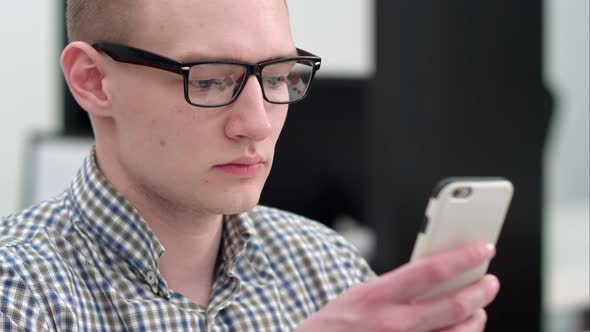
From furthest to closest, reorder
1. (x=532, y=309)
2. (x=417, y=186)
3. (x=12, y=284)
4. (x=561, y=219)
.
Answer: (x=561, y=219)
(x=532, y=309)
(x=417, y=186)
(x=12, y=284)

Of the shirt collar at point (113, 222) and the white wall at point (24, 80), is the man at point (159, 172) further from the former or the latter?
the white wall at point (24, 80)

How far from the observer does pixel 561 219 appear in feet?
10.7

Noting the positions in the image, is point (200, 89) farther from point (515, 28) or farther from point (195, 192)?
point (515, 28)

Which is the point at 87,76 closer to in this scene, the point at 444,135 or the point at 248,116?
the point at 248,116

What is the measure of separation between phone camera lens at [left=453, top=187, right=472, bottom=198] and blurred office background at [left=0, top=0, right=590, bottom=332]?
1.52m

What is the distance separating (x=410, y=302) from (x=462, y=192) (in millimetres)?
143

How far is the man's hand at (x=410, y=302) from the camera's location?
0.86m

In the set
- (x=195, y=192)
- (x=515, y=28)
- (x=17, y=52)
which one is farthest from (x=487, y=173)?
(x=17, y=52)

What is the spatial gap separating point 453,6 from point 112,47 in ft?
5.60

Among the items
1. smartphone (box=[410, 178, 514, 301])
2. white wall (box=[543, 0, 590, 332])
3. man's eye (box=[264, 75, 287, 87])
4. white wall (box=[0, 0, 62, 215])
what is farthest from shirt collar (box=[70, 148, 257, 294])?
white wall (box=[0, 0, 62, 215])

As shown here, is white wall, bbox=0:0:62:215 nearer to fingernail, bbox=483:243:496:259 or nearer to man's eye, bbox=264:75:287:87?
man's eye, bbox=264:75:287:87

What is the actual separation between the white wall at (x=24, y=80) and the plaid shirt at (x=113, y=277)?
111 inches

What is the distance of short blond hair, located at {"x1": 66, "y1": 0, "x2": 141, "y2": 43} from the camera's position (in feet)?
3.51

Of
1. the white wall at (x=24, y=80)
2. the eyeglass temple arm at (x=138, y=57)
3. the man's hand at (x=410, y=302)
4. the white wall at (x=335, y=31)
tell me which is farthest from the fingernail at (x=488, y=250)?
the white wall at (x=335, y=31)
